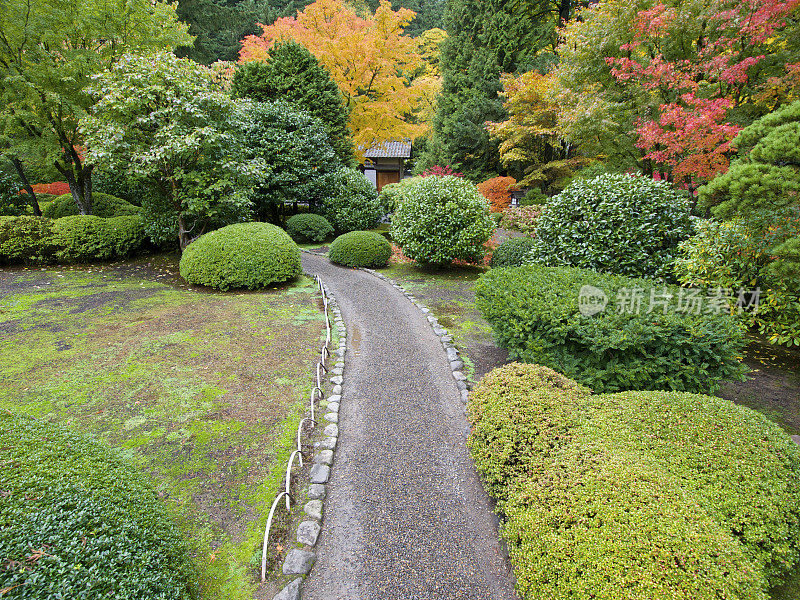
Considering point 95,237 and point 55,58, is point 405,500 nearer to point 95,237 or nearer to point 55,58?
point 95,237

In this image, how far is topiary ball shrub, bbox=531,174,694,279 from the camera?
5.73m

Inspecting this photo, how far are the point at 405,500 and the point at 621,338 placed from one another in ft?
8.02

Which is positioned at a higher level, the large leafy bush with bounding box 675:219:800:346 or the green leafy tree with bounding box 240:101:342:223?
the green leafy tree with bounding box 240:101:342:223

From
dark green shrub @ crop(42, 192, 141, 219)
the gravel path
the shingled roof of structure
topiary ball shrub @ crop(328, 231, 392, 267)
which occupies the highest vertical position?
the shingled roof of structure

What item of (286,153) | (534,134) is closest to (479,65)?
(534,134)

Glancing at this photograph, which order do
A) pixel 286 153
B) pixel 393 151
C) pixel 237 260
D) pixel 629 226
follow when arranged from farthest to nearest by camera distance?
1. pixel 393 151
2. pixel 286 153
3. pixel 237 260
4. pixel 629 226

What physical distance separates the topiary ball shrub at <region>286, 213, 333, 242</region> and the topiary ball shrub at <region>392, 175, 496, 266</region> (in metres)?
4.88

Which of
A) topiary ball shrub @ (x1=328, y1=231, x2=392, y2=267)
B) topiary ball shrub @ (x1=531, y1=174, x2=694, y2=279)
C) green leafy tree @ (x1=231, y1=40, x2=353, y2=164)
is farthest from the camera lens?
green leafy tree @ (x1=231, y1=40, x2=353, y2=164)

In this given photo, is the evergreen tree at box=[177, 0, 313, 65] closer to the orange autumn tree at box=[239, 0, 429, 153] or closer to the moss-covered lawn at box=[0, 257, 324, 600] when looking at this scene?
the orange autumn tree at box=[239, 0, 429, 153]

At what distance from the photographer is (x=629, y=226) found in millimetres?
5738

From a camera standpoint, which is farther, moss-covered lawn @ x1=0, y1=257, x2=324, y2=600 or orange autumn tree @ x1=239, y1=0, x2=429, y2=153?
orange autumn tree @ x1=239, y1=0, x2=429, y2=153

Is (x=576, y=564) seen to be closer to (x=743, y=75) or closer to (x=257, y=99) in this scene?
(x=743, y=75)

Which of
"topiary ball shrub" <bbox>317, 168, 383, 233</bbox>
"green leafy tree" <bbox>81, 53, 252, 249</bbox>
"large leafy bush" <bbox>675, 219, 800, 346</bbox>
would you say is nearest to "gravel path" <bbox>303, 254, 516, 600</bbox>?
"large leafy bush" <bbox>675, 219, 800, 346</bbox>

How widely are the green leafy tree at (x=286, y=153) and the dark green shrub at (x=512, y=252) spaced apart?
25.7ft
